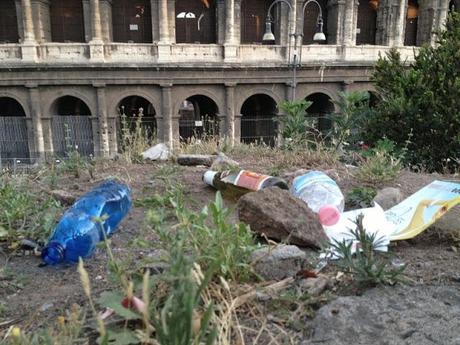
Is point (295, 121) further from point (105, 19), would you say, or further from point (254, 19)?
point (254, 19)

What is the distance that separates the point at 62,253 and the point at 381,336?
1482 mm

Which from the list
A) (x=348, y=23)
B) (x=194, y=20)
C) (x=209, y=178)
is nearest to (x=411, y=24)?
(x=348, y=23)

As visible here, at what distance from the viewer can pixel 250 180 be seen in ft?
9.34

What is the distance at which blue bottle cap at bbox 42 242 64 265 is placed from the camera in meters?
1.96

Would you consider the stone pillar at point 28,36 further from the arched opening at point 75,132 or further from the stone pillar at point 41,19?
the arched opening at point 75,132

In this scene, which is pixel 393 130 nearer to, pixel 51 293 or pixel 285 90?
pixel 51 293


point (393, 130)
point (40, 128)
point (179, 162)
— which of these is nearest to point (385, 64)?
point (393, 130)

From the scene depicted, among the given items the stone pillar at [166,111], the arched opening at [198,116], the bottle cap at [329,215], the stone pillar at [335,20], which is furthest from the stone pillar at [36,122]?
the bottle cap at [329,215]

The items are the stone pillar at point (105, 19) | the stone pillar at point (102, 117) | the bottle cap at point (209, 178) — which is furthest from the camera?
the stone pillar at point (105, 19)

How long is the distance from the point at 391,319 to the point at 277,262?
437 mm

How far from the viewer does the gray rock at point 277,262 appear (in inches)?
59.9

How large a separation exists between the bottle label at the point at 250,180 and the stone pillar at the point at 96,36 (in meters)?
13.9

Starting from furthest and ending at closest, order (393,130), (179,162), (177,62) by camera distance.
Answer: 1. (177,62)
2. (393,130)
3. (179,162)

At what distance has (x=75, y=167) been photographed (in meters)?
4.21
